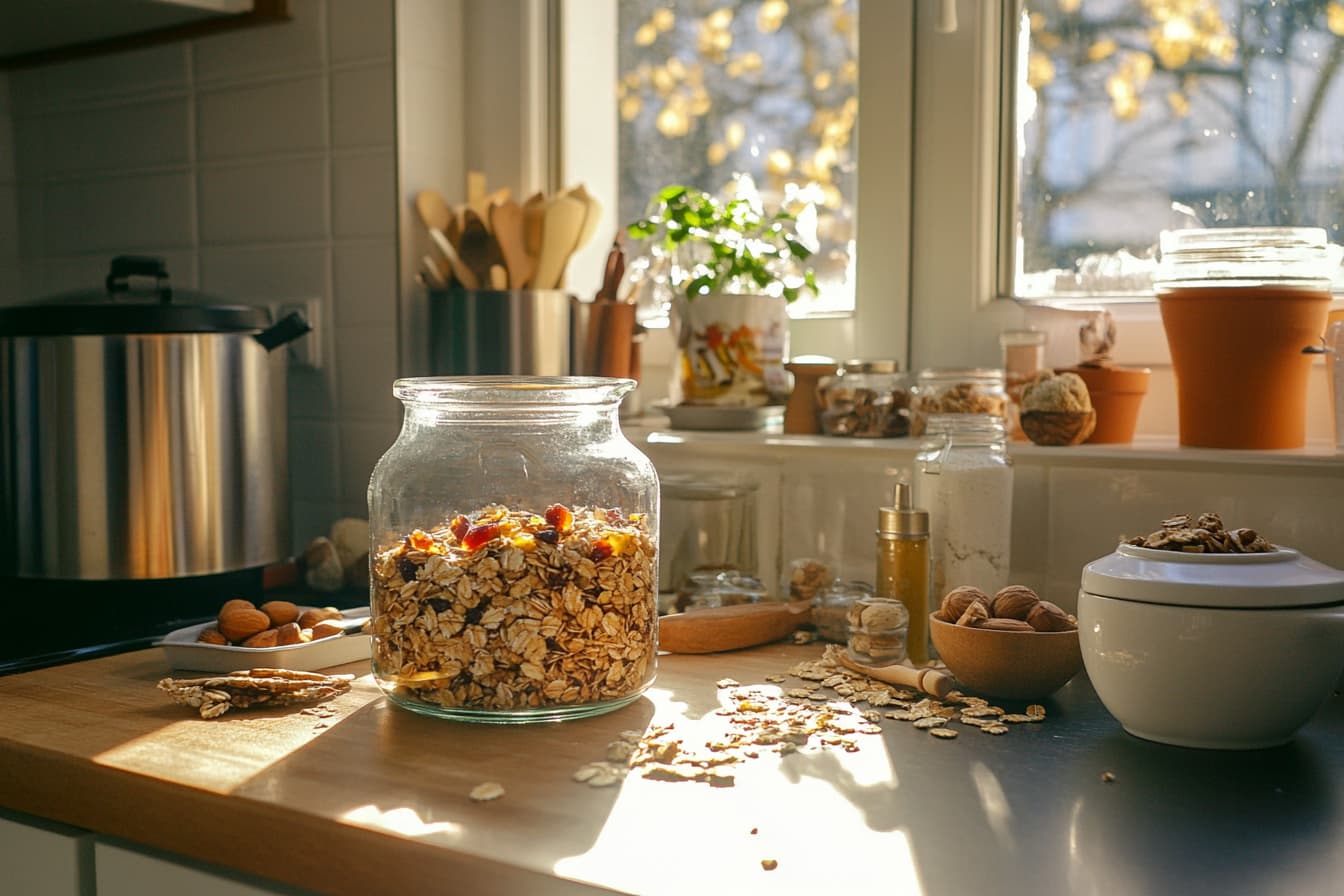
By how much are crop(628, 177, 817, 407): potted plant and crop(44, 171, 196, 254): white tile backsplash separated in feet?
2.40

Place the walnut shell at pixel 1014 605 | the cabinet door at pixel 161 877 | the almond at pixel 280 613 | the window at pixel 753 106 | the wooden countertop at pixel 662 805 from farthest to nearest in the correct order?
the window at pixel 753 106
the almond at pixel 280 613
the walnut shell at pixel 1014 605
the cabinet door at pixel 161 877
the wooden countertop at pixel 662 805

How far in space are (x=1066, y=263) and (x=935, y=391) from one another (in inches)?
9.7

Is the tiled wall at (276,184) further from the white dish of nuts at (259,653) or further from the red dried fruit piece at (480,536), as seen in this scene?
the red dried fruit piece at (480,536)

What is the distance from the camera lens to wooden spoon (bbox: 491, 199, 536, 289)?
1.65 metres

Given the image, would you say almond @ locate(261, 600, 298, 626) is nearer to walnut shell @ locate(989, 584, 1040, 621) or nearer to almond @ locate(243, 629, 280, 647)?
almond @ locate(243, 629, 280, 647)

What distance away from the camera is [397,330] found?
1.71 meters

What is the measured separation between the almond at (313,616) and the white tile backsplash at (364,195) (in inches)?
25.8

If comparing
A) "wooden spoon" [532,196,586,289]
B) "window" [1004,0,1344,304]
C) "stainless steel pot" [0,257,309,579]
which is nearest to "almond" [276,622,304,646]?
"stainless steel pot" [0,257,309,579]

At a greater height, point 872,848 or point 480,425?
point 480,425

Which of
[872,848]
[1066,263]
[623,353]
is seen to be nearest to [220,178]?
[623,353]

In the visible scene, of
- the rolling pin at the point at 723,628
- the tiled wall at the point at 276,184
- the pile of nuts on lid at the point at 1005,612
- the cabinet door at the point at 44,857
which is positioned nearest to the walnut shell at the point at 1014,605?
the pile of nuts on lid at the point at 1005,612

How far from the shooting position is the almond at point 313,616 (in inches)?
46.6

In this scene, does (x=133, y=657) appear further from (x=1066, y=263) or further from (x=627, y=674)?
(x=1066, y=263)

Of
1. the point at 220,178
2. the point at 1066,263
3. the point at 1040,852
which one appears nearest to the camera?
the point at 1040,852
